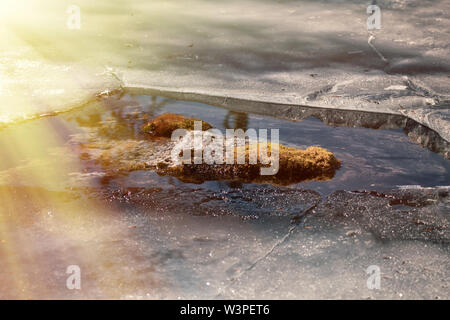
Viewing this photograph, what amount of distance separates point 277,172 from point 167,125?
1012 mm

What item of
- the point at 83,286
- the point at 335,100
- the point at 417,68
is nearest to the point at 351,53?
the point at 417,68

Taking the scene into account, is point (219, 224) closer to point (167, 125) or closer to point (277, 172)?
point (277, 172)

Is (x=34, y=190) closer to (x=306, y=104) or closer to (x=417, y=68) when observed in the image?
(x=306, y=104)

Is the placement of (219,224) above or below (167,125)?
below

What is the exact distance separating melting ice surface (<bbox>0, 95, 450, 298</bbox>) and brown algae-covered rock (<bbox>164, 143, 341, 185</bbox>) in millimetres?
68

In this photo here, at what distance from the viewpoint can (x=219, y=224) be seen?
252cm

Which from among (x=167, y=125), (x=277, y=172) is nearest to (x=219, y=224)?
(x=277, y=172)

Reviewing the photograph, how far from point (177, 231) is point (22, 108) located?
2089 millimetres

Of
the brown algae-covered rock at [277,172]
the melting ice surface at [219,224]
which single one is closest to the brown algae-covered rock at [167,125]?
the melting ice surface at [219,224]

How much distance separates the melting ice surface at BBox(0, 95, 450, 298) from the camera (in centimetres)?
208

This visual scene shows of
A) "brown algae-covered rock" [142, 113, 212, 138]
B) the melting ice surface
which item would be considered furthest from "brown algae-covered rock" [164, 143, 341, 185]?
"brown algae-covered rock" [142, 113, 212, 138]

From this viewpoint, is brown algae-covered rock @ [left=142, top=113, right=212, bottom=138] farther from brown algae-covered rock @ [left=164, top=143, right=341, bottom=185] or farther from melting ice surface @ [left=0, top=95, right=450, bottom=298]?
brown algae-covered rock @ [left=164, top=143, right=341, bottom=185]

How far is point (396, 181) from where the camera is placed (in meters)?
2.93

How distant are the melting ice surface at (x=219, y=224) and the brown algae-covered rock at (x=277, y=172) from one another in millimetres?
68
